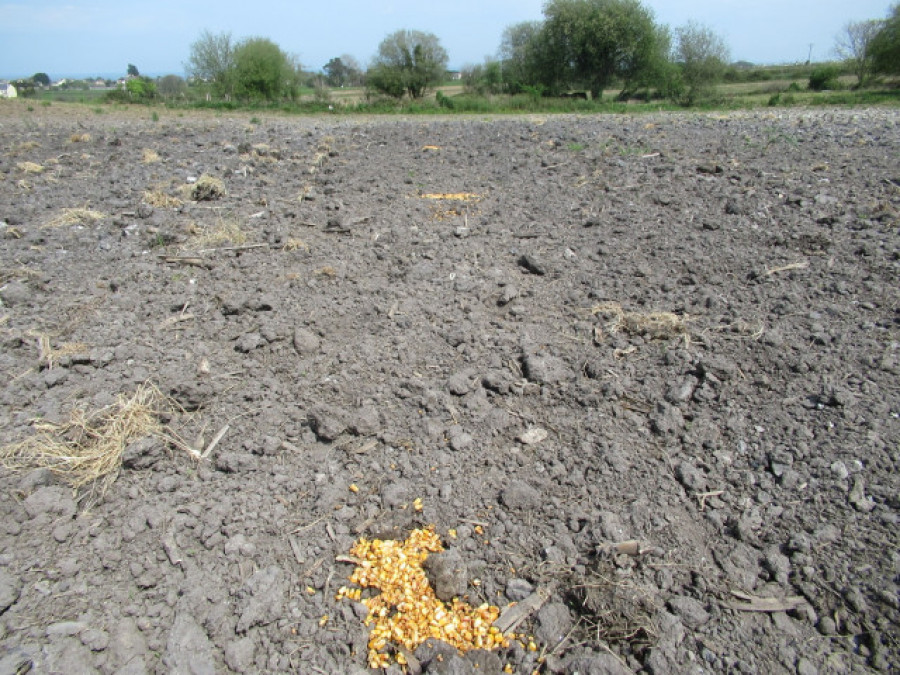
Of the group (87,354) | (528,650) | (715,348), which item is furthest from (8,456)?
(715,348)

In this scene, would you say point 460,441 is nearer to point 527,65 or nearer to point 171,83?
point 527,65

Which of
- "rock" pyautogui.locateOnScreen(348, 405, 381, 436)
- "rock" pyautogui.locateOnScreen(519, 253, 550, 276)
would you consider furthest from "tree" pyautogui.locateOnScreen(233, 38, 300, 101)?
"rock" pyautogui.locateOnScreen(348, 405, 381, 436)

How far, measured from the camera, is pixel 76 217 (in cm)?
598

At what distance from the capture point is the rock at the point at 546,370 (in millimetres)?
3430

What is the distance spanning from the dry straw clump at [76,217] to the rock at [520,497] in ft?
18.4

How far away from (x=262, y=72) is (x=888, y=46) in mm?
35083

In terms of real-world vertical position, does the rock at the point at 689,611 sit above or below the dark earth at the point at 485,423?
below

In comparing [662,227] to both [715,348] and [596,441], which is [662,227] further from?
[596,441]

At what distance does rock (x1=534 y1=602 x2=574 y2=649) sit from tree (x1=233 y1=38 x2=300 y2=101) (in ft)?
113

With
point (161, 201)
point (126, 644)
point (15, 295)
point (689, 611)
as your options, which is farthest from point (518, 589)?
point (161, 201)

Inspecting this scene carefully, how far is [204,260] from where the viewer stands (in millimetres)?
5020

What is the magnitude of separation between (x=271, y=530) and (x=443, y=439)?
0.99m

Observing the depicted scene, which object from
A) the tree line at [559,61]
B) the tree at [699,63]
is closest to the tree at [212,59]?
the tree line at [559,61]

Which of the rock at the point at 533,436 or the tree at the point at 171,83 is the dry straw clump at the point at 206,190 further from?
the tree at the point at 171,83
